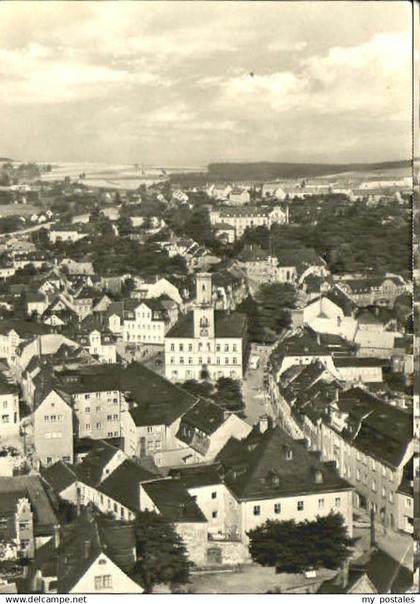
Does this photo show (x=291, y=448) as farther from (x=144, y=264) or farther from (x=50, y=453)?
(x=144, y=264)

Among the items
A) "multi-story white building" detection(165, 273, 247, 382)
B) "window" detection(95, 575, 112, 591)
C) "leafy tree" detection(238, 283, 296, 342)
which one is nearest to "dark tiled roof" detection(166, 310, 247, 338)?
"multi-story white building" detection(165, 273, 247, 382)

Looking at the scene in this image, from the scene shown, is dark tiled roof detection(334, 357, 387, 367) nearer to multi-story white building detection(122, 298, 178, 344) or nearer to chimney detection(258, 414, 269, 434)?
chimney detection(258, 414, 269, 434)

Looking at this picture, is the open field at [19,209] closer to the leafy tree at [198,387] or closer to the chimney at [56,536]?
the leafy tree at [198,387]

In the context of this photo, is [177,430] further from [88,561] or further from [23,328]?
[23,328]

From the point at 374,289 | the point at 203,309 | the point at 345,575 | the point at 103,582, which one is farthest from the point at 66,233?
the point at 345,575

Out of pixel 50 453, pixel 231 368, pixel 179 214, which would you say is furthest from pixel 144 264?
pixel 50 453

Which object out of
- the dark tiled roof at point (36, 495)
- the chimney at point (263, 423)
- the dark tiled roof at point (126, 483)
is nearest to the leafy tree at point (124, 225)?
the chimney at point (263, 423)
